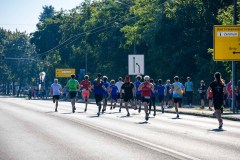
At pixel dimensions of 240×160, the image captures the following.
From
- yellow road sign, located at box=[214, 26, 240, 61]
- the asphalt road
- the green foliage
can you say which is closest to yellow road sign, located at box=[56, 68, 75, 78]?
the green foliage

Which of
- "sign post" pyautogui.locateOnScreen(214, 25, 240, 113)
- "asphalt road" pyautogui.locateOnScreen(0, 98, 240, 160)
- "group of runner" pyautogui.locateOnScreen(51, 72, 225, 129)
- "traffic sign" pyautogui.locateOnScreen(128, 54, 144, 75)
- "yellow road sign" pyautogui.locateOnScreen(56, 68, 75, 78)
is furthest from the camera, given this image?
Result: "yellow road sign" pyautogui.locateOnScreen(56, 68, 75, 78)

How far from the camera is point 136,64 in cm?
4422

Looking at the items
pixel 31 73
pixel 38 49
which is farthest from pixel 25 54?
pixel 38 49

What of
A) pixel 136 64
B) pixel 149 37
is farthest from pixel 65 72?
pixel 136 64

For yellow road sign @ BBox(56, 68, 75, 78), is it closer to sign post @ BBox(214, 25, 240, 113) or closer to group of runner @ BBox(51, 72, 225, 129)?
group of runner @ BBox(51, 72, 225, 129)

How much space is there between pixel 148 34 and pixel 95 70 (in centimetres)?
2785

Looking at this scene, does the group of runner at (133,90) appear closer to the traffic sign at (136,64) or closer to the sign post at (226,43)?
the sign post at (226,43)

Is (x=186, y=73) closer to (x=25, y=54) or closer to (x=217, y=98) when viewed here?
(x=217, y=98)

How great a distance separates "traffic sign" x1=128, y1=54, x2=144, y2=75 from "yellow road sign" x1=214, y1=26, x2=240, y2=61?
40.7ft

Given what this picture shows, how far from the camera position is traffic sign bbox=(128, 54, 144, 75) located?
44.1m

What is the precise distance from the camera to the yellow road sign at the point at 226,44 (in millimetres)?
31723

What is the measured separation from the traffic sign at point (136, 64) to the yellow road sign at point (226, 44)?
12.4m

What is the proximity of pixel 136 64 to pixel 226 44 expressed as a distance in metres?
12.9

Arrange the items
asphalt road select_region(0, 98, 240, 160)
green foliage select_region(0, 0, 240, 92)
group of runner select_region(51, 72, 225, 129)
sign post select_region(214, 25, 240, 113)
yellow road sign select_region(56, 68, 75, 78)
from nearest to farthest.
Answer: asphalt road select_region(0, 98, 240, 160) < group of runner select_region(51, 72, 225, 129) < sign post select_region(214, 25, 240, 113) < green foliage select_region(0, 0, 240, 92) < yellow road sign select_region(56, 68, 75, 78)
